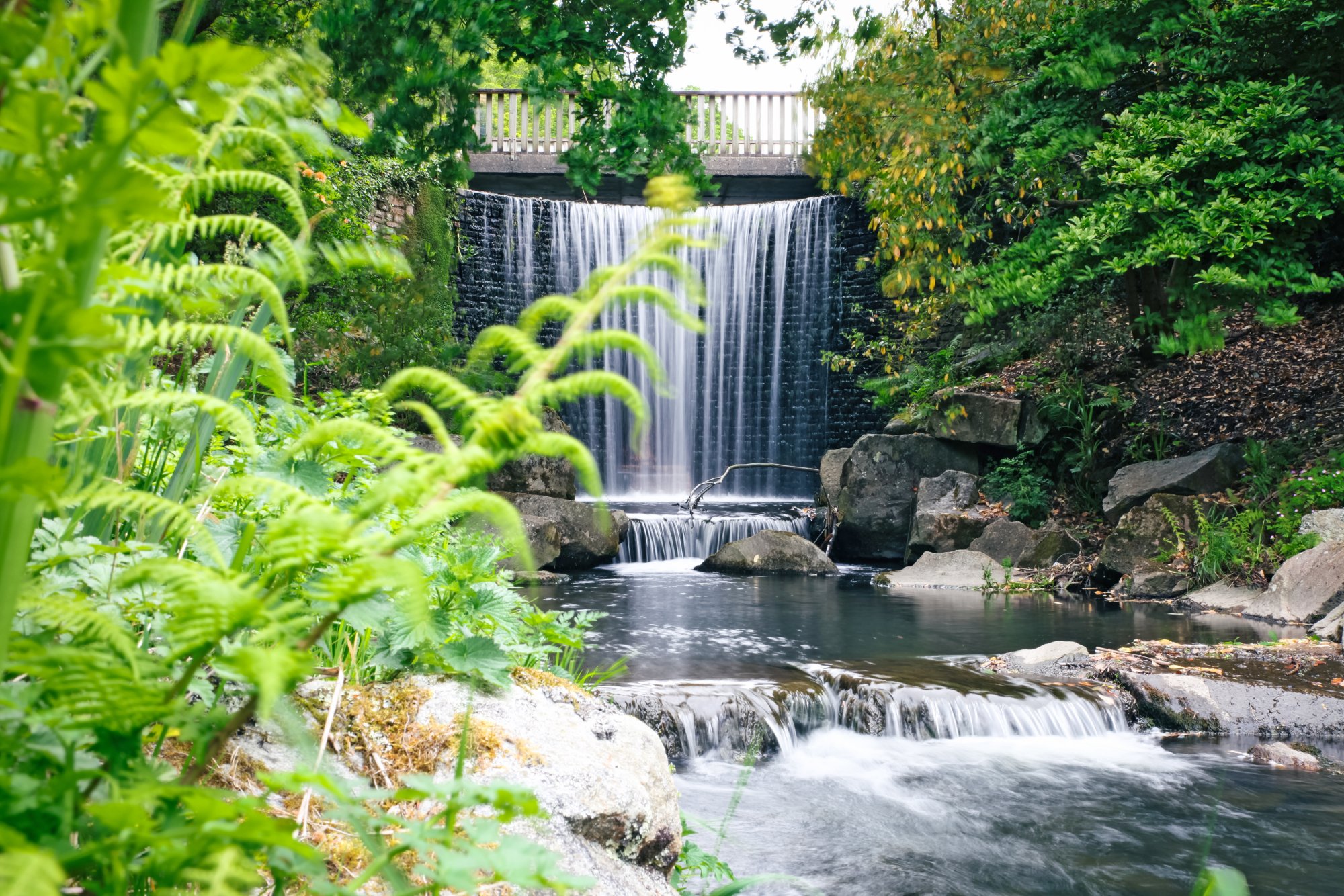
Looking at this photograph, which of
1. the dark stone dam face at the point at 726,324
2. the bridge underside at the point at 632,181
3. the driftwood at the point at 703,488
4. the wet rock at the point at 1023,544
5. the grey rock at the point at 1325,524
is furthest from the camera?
the bridge underside at the point at 632,181

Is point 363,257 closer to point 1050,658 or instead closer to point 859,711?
point 859,711

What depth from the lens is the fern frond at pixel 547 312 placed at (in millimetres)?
880

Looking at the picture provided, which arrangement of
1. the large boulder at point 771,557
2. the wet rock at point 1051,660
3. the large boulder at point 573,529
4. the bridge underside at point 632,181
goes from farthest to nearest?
the bridge underside at point 632,181
the large boulder at point 573,529
the large boulder at point 771,557
the wet rock at point 1051,660

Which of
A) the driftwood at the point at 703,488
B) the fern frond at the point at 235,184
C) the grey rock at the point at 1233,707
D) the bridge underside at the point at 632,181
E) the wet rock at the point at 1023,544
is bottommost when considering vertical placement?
the grey rock at the point at 1233,707

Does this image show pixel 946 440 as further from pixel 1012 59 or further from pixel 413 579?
pixel 413 579

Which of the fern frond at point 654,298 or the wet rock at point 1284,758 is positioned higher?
the fern frond at point 654,298

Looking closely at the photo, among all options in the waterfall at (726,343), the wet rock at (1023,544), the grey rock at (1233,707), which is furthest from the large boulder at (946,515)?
the grey rock at (1233,707)

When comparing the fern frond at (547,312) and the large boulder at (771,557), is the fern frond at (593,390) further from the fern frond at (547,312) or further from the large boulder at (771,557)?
the large boulder at (771,557)

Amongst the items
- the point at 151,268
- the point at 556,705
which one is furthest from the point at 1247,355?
the point at 151,268

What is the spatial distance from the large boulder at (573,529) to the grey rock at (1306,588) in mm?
6691

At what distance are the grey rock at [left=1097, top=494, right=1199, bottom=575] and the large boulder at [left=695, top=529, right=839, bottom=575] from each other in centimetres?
307

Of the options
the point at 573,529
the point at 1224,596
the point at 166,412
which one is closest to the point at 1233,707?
the point at 1224,596

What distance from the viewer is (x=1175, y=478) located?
962cm

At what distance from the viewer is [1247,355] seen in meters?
11.4
